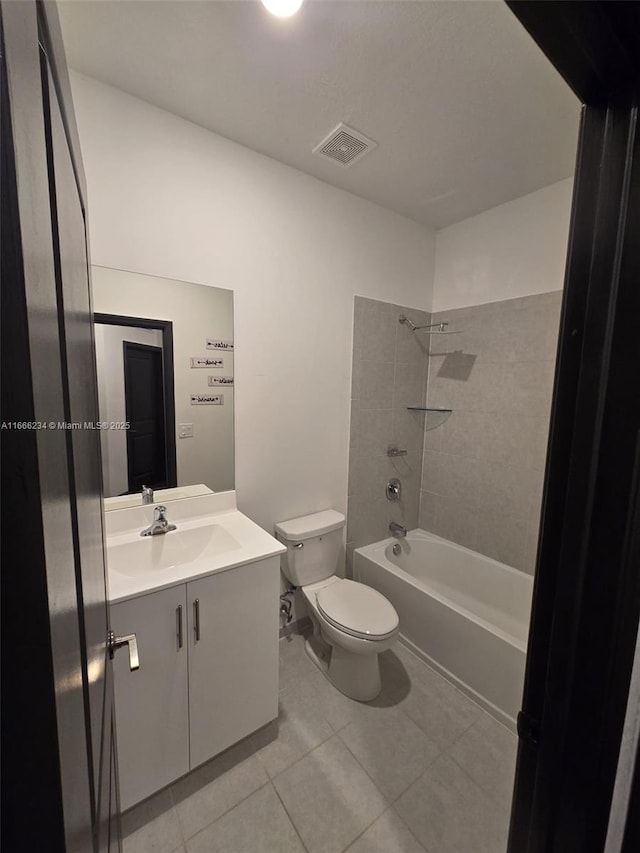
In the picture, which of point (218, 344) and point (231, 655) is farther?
point (218, 344)

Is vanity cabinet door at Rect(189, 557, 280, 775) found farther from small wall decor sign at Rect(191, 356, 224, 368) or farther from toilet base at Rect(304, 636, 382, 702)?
small wall decor sign at Rect(191, 356, 224, 368)

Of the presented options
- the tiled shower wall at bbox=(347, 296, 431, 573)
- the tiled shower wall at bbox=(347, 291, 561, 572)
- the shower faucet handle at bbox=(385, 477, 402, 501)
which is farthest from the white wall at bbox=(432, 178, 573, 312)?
the shower faucet handle at bbox=(385, 477, 402, 501)

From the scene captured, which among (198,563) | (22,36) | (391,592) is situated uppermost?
(22,36)

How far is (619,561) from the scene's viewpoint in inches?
16.7

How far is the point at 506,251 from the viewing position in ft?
6.75

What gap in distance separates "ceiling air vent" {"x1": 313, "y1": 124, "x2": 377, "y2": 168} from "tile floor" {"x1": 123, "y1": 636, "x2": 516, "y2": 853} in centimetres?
264

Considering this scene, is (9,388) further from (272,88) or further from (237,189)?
(237,189)

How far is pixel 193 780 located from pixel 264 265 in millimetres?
2242

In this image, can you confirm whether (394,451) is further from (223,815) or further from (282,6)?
(282,6)

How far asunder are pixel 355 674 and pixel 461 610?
62 centimetres

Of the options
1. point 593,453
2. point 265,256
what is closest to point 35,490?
point 593,453

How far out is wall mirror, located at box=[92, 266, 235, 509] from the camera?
140cm

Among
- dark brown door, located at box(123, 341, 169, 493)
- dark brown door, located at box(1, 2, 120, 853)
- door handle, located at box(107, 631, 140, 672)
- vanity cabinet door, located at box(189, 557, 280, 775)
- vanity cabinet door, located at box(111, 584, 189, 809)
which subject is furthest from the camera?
dark brown door, located at box(123, 341, 169, 493)

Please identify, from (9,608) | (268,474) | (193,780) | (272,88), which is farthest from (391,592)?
(272,88)
